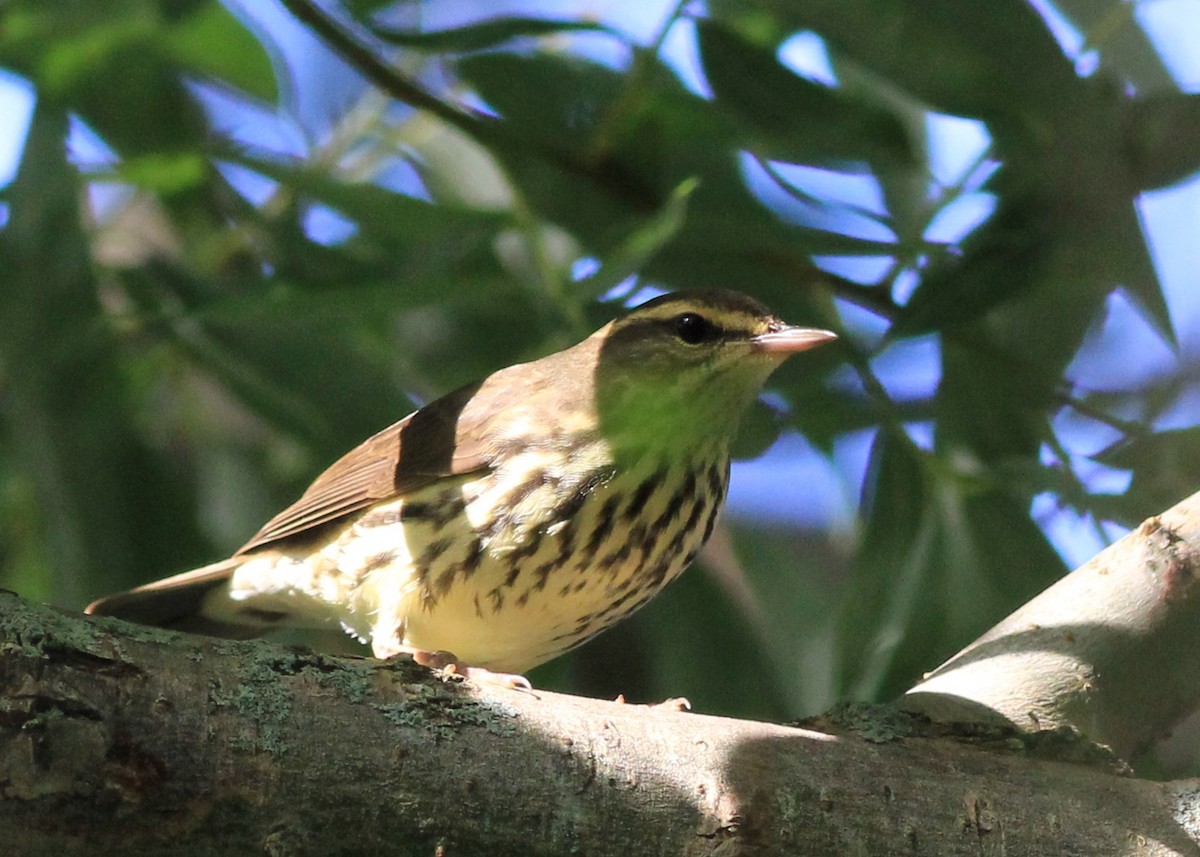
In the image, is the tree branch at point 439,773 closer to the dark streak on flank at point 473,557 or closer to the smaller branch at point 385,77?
the dark streak on flank at point 473,557

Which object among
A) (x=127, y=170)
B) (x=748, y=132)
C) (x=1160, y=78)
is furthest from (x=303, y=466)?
(x=1160, y=78)

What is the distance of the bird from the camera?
3.24 meters

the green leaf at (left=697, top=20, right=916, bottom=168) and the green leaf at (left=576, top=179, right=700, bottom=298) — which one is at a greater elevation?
the green leaf at (left=697, top=20, right=916, bottom=168)

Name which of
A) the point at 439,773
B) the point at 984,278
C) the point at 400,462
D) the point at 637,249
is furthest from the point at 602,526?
the point at 439,773

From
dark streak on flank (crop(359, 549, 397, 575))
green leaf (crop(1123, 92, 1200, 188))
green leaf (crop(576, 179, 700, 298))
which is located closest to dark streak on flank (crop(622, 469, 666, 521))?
green leaf (crop(576, 179, 700, 298))

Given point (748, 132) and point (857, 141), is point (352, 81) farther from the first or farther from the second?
point (857, 141)

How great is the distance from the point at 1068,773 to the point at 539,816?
917 mm

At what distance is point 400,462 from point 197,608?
924 millimetres

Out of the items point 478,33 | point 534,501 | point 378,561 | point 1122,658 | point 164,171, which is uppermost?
point 164,171

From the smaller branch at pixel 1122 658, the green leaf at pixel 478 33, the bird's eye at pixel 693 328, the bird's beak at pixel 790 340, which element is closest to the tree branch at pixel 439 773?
the smaller branch at pixel 1122 658

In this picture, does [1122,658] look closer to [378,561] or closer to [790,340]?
[790,340]

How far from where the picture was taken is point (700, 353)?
3.37m

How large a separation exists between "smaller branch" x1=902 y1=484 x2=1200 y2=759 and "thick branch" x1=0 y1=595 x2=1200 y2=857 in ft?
0.79

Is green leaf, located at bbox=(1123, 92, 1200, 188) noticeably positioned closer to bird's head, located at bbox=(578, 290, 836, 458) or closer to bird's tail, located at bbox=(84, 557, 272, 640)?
bird's head, located at bbox=(578, 290, 836, 458)
